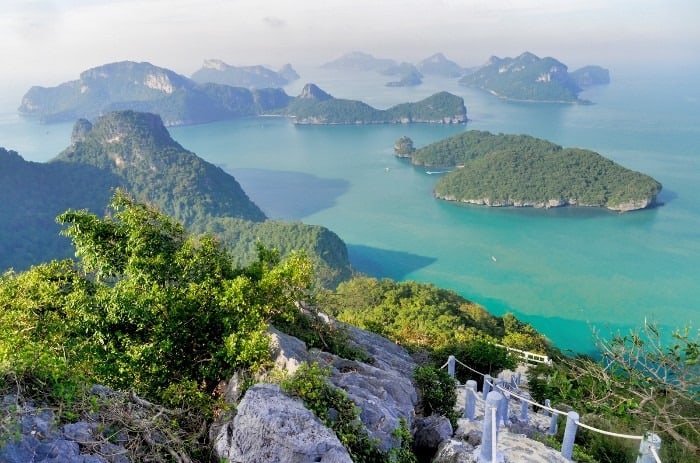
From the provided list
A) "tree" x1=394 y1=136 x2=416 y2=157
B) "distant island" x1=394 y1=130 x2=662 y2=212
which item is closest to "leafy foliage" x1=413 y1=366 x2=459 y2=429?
"distant island" x1=394 y1=130 x2=662 y2=212

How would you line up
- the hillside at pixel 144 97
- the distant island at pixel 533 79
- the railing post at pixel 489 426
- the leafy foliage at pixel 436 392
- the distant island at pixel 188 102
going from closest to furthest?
the railing post at pixel 489 426
the leafy foliage at pixel 436 392
the distant island at pixel 188 102
the hillside at pixel 144 97
the distant island at pixel 533 79

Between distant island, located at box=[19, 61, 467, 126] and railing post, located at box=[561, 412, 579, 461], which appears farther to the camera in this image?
distant island, located at box=[19, 61, 467, 126]

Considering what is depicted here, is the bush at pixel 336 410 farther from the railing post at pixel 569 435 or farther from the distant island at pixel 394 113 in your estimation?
the distant island at pixel 394 113

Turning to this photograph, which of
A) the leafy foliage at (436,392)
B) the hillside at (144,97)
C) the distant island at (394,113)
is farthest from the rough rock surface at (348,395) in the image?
the hillside at (144,97)

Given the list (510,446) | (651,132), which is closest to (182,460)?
(510,446)

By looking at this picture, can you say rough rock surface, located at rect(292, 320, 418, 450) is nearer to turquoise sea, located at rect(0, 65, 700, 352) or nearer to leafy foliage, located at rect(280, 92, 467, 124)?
turquoise sea, located at rect(0, 65, 700, 352)

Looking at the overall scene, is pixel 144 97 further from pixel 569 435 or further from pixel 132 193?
pixel 569 435

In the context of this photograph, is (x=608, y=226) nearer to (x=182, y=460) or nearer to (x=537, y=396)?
(x=537, y=396)
